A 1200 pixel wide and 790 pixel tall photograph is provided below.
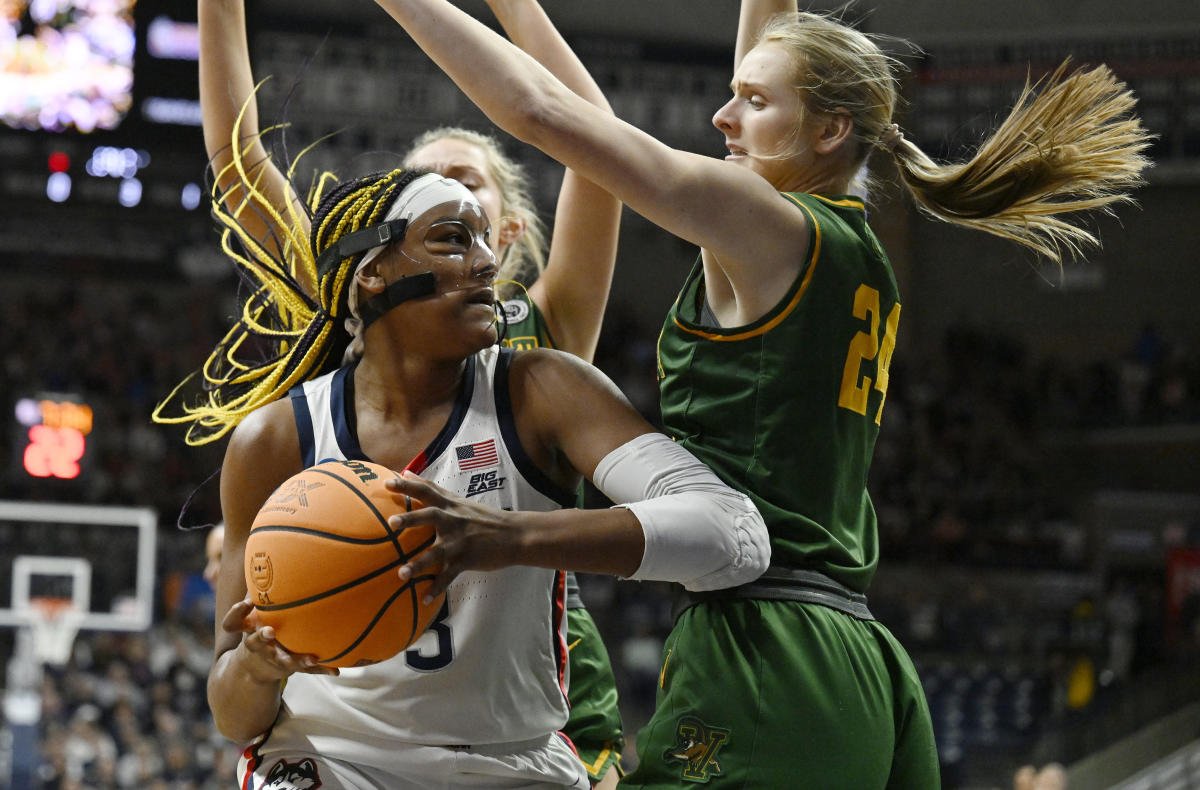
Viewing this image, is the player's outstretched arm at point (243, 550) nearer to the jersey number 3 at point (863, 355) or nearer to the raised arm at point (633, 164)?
the raised arm at point (633, 164)

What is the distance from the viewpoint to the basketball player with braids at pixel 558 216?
330cm

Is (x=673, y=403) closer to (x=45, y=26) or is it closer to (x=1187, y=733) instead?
(x=45, y=26)

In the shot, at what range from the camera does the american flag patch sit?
2.55 metres

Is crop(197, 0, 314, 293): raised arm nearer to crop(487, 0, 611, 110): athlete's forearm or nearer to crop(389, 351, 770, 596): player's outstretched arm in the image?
crop(487, 0, 611, 110): athlete's forearm

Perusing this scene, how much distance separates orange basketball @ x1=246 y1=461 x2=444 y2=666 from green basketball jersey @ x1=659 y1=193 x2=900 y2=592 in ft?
2.03

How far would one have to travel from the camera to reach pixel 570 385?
8.39ft

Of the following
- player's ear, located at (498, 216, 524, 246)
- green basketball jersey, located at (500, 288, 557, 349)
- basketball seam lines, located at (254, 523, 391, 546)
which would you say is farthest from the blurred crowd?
basketball seam lines, located at (254, 523, 391, 546)

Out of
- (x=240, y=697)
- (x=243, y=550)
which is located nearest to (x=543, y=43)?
(x=243, y=550)

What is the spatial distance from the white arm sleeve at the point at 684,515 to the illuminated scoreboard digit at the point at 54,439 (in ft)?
39.7

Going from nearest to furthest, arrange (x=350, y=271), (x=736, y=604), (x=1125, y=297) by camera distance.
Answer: (x=736, y=604), (x=350, y=271), (x=1125, y=297)

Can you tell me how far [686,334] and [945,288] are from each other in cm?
1691

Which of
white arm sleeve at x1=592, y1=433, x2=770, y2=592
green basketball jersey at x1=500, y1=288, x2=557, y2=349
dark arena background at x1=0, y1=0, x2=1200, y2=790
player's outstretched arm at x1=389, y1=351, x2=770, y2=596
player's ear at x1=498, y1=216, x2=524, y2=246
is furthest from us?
dark arena background at x1=0, y1=0, x2=1200, y2=790

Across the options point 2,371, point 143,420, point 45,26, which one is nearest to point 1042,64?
point 45,26

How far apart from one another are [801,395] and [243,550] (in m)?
1.04
